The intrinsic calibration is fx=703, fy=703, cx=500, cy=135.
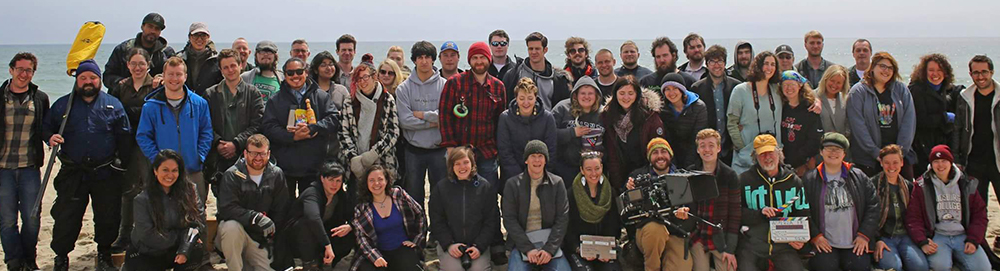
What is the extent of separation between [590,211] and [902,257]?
7.58 feet

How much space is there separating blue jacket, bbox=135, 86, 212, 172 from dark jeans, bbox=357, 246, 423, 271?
1516 millimetres

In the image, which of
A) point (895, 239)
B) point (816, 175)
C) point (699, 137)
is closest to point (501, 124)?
point (699, 137)

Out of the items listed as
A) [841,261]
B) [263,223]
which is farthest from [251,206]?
[841,261]

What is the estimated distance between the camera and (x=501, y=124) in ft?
17.6

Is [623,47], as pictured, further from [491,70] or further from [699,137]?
[699,137]

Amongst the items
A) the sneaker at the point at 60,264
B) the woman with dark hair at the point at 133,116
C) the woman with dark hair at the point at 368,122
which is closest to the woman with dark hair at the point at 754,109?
the woman with dark hair at the point at 368,122

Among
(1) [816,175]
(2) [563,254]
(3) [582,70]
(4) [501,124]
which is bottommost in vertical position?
(2) [563,254]

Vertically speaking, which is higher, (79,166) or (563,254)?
(79,166)

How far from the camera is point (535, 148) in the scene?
502cm

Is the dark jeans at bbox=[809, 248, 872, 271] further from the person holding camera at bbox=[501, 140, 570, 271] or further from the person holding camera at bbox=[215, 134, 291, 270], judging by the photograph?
the person holding camera at bbox=[215, 134, 291, 270]

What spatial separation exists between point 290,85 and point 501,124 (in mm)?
1652

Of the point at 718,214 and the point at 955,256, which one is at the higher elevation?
the point at 718,214

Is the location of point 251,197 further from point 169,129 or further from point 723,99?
point 723,99

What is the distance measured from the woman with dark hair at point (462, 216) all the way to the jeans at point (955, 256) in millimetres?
3208
